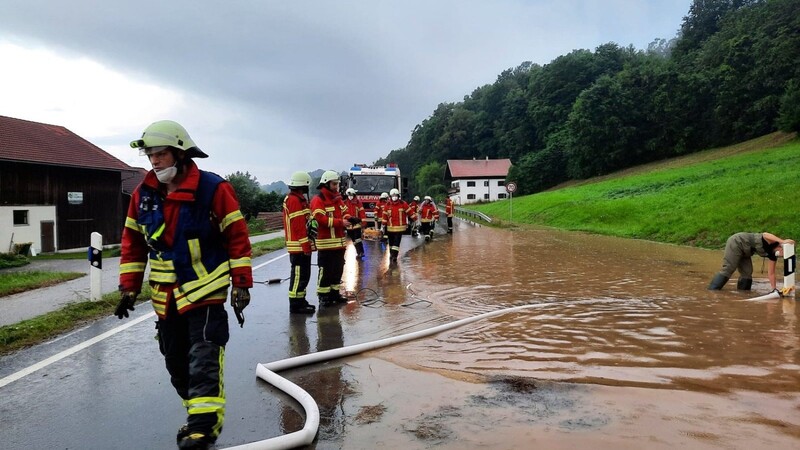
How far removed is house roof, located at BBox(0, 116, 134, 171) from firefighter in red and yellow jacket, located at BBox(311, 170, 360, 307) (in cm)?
2359

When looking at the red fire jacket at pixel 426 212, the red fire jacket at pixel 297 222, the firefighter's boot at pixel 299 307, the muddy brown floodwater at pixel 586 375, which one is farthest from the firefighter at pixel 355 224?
the firefighter's boot at pixel 299 307

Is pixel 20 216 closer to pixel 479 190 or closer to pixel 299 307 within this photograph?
pixel 299 307

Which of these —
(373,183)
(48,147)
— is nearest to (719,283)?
(373,183)

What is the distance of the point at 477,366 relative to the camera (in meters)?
4.77

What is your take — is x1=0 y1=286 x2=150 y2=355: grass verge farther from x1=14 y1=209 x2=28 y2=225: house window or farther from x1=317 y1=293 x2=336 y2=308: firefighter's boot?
x1=14 y1=209 x2=28 y2=225: house window

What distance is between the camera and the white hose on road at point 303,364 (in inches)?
→ 123

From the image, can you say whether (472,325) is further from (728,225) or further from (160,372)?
(728,225)

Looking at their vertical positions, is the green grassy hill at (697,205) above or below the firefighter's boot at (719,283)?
above

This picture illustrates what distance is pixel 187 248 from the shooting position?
336 centimetres

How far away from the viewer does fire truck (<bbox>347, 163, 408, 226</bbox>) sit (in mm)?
21219

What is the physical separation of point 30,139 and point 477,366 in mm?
30306

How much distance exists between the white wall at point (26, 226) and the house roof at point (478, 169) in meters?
57.2

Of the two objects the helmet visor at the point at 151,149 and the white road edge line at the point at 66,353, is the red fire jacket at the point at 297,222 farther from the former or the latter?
the helmet visor at the point at 151,149

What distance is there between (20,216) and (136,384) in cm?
2647
